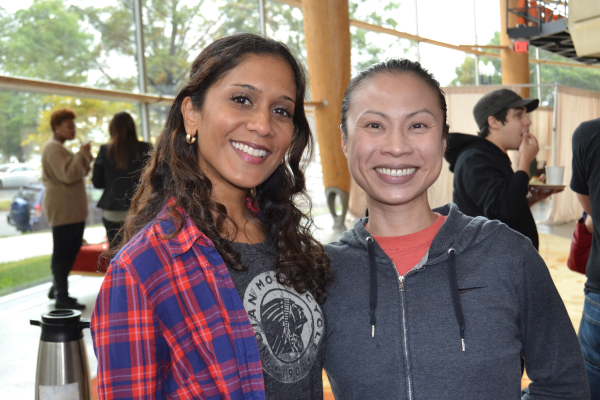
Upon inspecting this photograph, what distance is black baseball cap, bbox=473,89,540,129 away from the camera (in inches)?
105

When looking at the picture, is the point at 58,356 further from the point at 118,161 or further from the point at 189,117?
the point at 118,161

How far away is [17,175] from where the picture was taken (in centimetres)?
560

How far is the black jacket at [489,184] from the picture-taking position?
7.79 ft

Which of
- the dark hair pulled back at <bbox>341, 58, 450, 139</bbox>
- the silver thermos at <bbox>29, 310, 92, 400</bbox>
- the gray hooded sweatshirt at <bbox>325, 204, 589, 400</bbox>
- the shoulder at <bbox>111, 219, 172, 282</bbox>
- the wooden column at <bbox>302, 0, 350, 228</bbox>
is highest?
the wooden column at <bbox>302, 0, 350, 228</bbox>

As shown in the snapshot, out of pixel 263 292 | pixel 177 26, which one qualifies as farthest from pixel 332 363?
pixel 177 26

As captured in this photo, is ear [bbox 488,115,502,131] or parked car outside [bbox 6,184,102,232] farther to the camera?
parked car outside [bbox 6,184,102,232]

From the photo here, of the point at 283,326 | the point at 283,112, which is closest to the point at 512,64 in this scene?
the point at 283,112

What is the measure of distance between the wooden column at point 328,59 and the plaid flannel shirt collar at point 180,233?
582 cm

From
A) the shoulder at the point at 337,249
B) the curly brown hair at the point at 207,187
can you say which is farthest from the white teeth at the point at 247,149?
the shoulder at the point at 337,249

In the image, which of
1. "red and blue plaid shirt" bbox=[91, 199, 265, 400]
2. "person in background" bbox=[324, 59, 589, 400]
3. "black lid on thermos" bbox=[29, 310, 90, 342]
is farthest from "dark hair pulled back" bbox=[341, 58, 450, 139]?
"black lid on thermos" bbox=[29, 310, 90, 342]

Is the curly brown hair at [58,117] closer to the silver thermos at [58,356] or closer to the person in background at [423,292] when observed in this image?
the silver thermos at [58,356]

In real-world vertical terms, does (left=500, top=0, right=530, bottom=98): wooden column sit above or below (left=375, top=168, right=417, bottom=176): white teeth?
above

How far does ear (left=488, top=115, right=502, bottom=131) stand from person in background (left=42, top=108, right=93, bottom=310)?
347cm

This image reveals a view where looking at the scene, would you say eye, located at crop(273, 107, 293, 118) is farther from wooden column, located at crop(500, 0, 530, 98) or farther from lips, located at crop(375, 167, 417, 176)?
wooden column, located at crop(500, 0, 530, 98)
